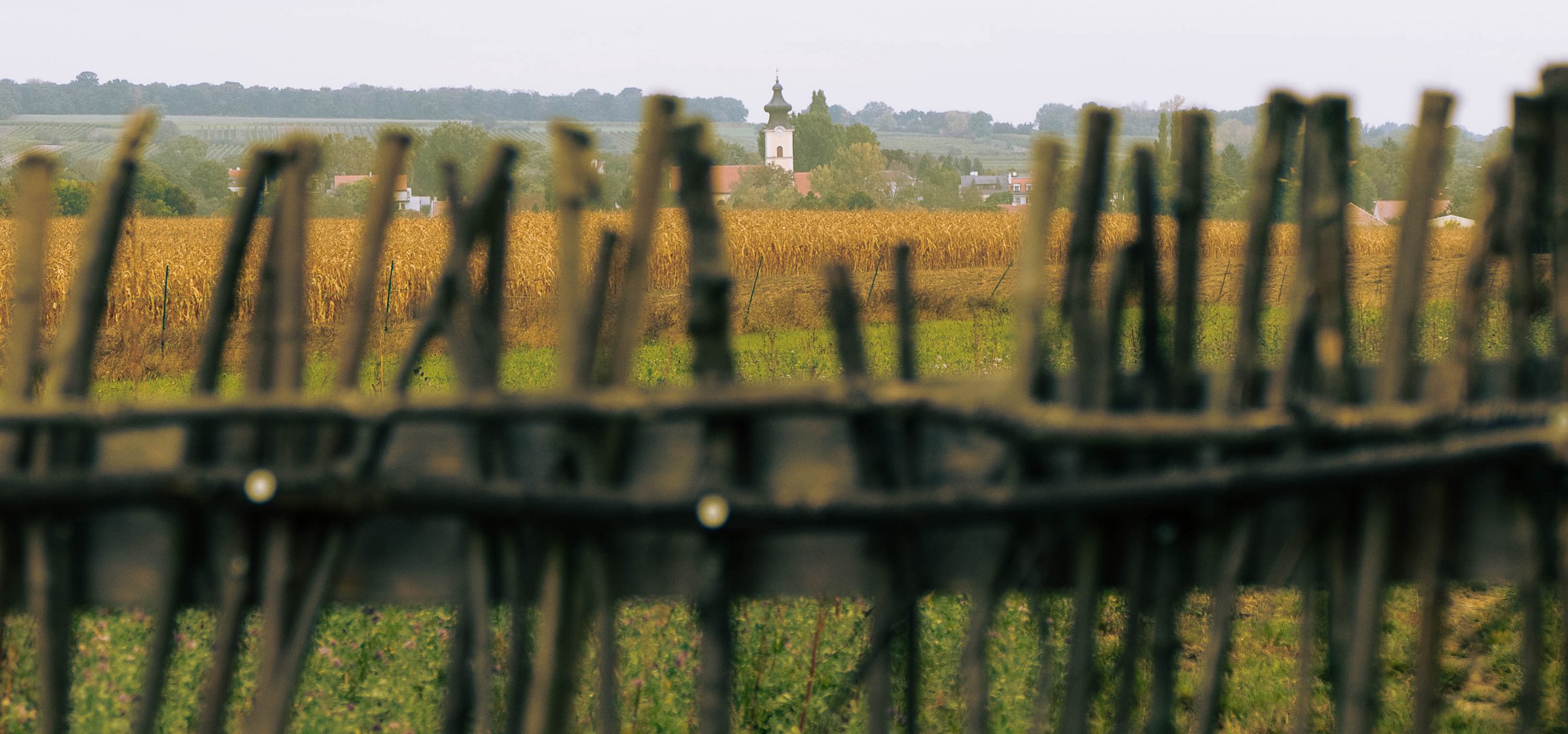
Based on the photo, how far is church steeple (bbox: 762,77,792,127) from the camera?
99.4 m

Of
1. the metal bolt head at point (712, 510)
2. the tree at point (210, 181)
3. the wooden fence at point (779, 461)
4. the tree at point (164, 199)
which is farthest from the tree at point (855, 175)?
the metal bolt head at point (712, 510)

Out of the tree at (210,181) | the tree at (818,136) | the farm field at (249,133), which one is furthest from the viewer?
the tree at (818,136)

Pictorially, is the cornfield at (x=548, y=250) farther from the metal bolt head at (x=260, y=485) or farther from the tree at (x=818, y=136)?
the tree at (x=818, y=136)

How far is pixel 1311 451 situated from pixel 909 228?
25106mm

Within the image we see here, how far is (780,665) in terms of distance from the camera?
4.08 meters

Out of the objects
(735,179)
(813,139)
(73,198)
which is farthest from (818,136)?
(73,198)

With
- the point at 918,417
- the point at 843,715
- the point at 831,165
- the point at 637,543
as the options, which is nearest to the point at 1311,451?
the point at 918,417

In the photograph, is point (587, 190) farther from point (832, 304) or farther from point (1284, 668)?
point (1284, 668)

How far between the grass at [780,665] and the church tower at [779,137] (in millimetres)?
92417

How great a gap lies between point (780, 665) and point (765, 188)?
2587 inches

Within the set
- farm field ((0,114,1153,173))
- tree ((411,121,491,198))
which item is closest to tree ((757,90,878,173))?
farm field ((0,114,1153,173))

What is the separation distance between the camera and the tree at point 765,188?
6306 cm

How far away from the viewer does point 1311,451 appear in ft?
3.61

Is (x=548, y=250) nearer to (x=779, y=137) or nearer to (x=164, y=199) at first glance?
(x=164, y=199)
